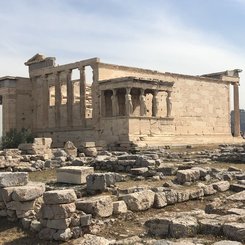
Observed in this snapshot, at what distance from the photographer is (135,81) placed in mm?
29625

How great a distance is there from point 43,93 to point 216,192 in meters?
25.7

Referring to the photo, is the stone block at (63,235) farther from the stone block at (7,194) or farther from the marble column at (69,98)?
the marble column at (69,98)

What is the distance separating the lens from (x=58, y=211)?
756 cm

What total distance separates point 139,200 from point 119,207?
0.55 m

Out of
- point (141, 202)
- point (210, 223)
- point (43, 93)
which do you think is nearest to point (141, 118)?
point (43, 93)

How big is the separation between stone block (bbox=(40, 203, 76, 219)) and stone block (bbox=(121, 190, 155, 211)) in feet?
5.25

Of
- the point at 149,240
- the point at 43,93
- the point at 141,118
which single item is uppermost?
the point at 43,93

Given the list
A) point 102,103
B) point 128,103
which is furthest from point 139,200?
point 102,103

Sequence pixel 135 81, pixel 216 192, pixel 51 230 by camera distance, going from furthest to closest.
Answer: pixel 135 81, pixel 216 192, pixel 51 230

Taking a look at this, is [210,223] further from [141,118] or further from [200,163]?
[141,118]

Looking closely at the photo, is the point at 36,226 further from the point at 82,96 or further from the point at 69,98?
the point at 69,98

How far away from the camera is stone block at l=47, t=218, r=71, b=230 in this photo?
7.45 m

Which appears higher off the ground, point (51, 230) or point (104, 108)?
point (104, 108)

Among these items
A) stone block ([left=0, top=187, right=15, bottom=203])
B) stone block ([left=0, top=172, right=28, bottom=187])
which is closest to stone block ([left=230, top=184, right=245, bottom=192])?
stone block ([left=0, top=172, right=28, bottom=187])
